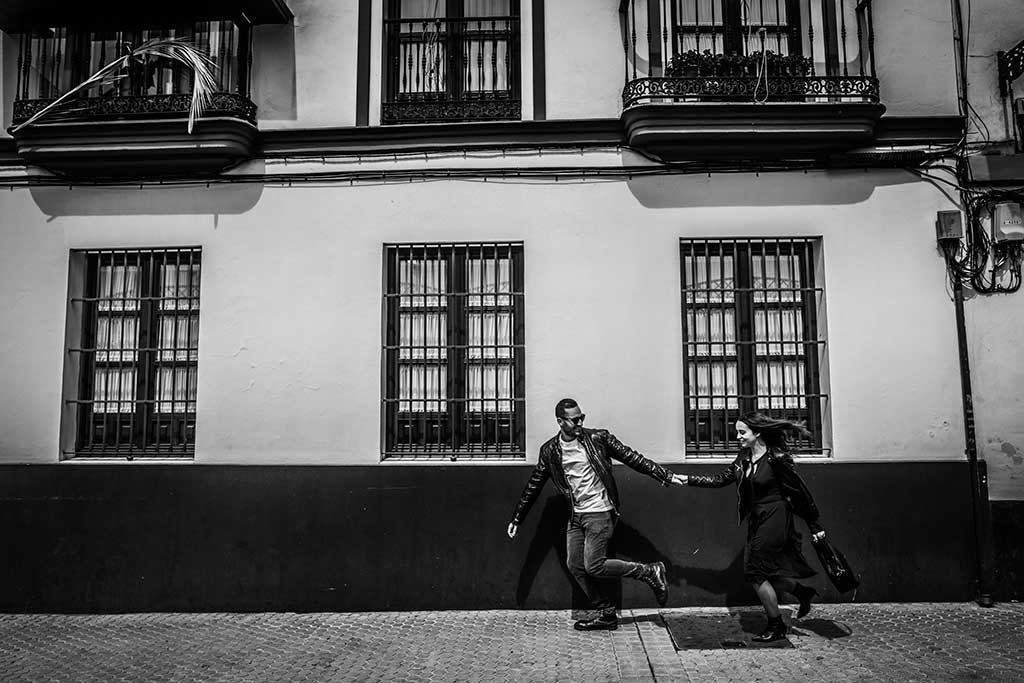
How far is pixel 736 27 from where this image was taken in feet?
23.9

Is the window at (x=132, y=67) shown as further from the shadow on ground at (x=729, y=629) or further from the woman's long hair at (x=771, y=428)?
the shadow on ground at (x=729, y=629)

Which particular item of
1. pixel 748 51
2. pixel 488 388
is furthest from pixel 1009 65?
pixel 488 388

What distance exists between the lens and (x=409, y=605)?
22.1 ft

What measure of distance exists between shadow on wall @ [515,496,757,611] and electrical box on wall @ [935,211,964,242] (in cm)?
336

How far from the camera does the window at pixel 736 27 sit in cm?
725

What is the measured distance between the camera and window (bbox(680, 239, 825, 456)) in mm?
6953

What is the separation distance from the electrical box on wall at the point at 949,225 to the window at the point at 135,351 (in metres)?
6.82

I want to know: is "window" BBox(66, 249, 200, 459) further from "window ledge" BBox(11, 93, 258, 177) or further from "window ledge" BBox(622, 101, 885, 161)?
"window ledge" BBox(622, 101, 885, 161)

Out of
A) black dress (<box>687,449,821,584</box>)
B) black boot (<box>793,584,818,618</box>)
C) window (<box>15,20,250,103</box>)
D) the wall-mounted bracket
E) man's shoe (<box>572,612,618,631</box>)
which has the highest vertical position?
window (<box>15,20,250,103</box>)

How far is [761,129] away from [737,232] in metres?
0.92

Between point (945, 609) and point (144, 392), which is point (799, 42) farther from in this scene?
point (144, 392)

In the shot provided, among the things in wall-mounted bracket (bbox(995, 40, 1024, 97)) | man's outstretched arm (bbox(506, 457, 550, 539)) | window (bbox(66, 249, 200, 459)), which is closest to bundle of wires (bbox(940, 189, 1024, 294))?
wall-mounted bracket (bbox(995, 40, 1024, 97))

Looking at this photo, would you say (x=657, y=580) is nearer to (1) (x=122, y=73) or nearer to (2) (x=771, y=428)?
(2) (x=771, y=428)

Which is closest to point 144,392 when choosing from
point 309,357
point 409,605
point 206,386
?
point 206,386
